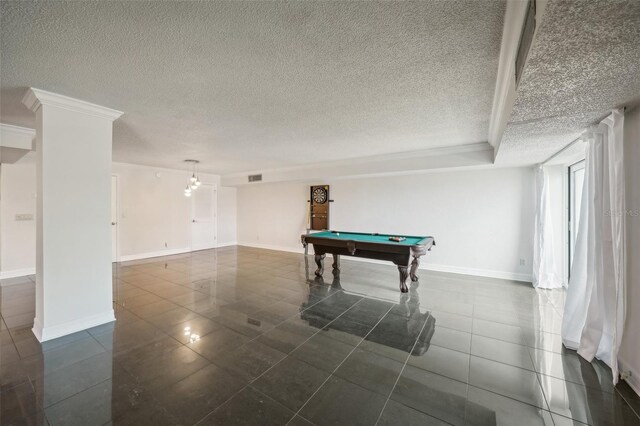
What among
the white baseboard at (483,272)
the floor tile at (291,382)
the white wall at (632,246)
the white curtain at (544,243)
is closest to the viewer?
the floor tile at (291,382)

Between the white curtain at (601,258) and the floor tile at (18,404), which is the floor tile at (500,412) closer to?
the white curtain at (601,258)

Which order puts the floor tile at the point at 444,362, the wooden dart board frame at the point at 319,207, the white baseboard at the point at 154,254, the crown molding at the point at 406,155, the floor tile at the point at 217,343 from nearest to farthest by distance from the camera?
the floor tile at the point at 444,362 → the floor tile at the point at 217,343 → the crown molding at the point at 406,155 → the white baseboard at the point at 154,254 → the wooden dart board frame at the point at 319,207

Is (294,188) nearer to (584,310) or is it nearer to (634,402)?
(584,310)

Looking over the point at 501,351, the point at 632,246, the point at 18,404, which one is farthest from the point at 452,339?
the point at 18,404

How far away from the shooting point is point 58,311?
8.84 feet

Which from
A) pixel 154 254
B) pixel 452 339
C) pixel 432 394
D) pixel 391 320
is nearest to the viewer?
pixel 432 394

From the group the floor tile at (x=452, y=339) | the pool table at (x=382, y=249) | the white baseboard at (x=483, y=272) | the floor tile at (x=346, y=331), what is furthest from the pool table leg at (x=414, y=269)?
the floor tile at (x=346, y=331)

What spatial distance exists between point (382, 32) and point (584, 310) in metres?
3.12

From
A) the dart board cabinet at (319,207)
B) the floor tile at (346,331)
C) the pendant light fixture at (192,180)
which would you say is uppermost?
the pendant light fixture at (192,180)

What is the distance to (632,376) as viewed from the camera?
1944mm

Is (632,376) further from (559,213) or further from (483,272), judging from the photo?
(483,272)

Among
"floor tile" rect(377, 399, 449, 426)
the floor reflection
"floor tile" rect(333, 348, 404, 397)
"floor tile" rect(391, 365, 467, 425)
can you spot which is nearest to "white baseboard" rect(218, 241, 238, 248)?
the floor reflection

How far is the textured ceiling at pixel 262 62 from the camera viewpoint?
1.55m

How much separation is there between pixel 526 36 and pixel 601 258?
2.06m
